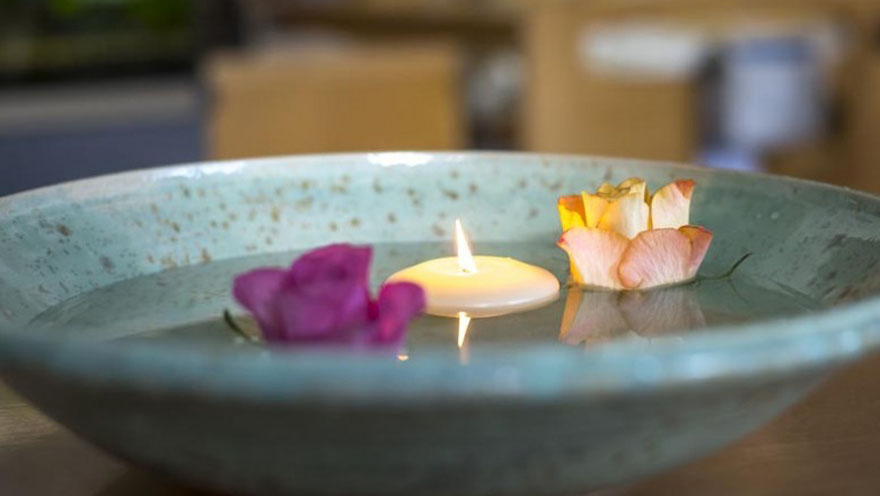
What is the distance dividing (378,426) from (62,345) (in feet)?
0.27

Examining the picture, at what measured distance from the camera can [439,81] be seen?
8.54ft

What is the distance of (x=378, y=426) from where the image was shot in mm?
304

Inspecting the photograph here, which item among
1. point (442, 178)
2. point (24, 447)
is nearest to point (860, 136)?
point (442, 178)

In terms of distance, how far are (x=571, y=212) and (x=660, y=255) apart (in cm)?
5

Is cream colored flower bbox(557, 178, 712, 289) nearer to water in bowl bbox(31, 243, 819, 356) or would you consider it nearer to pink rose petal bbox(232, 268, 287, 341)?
water in bowl bbox(31, 243, 819, 356)

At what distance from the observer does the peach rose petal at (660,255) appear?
1.71 ft

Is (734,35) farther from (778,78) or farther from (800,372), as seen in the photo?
(800,372)

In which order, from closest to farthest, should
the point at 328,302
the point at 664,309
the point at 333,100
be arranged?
the point at 328,302 < the point at 664,309 < the point at 333,100

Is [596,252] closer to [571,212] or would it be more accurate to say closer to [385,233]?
[571,212]

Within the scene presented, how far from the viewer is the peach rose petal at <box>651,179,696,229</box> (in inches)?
21.3

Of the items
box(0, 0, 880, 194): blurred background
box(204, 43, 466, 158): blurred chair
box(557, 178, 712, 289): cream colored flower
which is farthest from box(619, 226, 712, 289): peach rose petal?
box(204, 43, 466, 158): blurred chair

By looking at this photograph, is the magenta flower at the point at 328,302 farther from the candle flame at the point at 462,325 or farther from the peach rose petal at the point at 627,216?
the peach rose petal at the point at 627,216

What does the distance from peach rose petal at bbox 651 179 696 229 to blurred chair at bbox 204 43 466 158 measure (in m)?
1.95

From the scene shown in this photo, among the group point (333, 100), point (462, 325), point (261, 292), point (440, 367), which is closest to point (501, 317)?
point (462, 325)
